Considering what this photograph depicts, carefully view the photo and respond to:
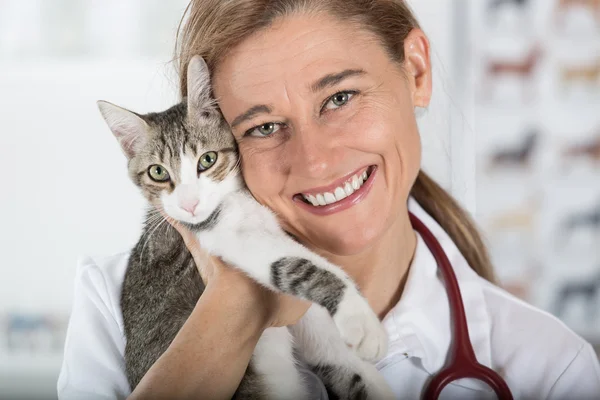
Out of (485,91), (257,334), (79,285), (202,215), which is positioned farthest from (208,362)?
(485,91)

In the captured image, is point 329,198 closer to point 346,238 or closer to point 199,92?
point 346,238

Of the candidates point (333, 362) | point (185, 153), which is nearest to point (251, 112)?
point (185, 153)

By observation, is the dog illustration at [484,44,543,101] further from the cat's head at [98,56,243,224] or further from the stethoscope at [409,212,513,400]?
the cat's head at [98,56,243,224]

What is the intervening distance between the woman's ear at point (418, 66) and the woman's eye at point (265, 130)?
0.69 ft

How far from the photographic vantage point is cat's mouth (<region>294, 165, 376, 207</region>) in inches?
32.3

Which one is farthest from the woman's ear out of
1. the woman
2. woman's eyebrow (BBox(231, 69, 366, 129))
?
woman's eyebrow (BBox(231, 69, 366, 129))

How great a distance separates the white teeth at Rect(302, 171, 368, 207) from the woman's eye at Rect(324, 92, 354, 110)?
0.10 m

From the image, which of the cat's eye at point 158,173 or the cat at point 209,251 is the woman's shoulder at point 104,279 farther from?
the cat's eye at point 158,173

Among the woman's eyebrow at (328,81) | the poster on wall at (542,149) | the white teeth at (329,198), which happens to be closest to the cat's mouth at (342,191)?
the white teeth at (329,198)

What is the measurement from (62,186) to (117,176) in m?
0.10

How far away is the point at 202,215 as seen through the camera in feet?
2.87

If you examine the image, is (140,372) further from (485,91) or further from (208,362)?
(485,91)

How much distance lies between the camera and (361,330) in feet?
2.31

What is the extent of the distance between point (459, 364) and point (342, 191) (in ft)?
0.95
